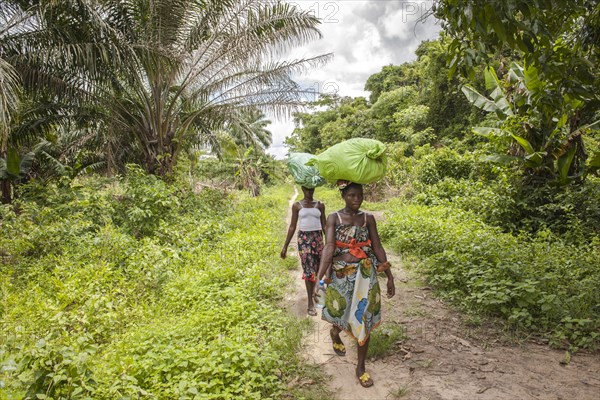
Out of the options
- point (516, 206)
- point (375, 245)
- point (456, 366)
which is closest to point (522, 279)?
point (456, 366)

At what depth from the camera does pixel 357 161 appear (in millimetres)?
2715

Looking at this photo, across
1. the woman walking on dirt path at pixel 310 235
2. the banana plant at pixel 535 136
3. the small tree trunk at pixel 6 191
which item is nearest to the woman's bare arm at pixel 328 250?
the woman walking on dirt path at pixel 310 235

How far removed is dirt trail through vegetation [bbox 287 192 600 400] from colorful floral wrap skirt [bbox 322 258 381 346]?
18.3 inches

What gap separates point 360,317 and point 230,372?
108 cm

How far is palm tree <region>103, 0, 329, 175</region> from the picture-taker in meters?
7.27

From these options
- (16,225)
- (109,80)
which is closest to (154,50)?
(109,80)

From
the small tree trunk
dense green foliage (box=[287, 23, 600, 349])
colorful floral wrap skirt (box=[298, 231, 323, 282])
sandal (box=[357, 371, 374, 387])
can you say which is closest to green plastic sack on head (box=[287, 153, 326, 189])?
colorful floral wrap skirt (box=[298, 231, 323, 282])

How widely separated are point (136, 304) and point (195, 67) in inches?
234

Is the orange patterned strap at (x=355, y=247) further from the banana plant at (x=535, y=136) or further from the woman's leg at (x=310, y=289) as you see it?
the banana plant at (x=535, y=136)

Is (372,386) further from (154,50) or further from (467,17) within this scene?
(154,50)

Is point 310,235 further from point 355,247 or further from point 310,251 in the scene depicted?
point 355,247

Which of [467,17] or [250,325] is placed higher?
[467,17]

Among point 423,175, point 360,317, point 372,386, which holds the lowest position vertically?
point 372,386

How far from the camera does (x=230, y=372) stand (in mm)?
2629
